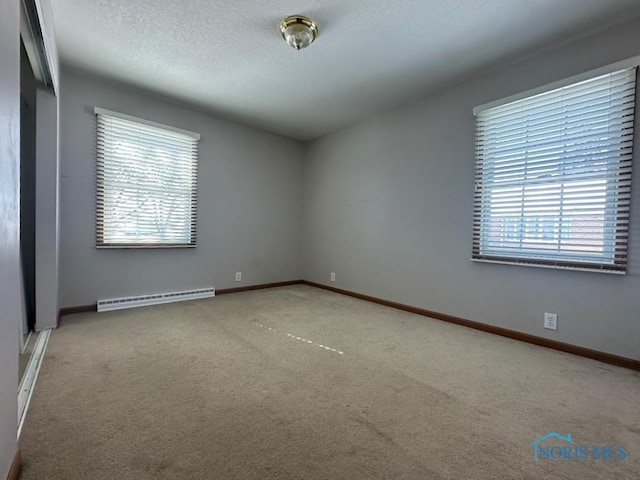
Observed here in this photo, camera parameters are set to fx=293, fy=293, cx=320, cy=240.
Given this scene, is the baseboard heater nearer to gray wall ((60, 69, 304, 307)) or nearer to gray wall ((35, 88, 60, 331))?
gray wall ((60, 69, 304, 307))

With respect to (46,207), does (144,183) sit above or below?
above

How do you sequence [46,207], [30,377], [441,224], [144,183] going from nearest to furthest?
1. [30,377]
2. [46,207]
3. [441,224]
4. [144,183]

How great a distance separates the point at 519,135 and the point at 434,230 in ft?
3.87

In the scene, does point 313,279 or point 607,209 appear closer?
point 607,209

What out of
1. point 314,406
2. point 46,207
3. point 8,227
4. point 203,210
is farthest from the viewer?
point 203,210

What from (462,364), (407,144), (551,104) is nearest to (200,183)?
(407,144)

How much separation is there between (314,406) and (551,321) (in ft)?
7.14

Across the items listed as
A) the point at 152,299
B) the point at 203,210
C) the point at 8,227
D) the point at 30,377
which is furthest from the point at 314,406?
the point at 203,210

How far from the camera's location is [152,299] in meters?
3.56

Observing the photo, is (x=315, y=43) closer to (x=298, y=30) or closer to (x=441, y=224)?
(x=298, y=30)

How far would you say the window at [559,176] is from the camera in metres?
2.16

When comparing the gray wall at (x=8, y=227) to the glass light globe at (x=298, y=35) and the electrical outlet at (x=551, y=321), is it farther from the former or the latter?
the electrical outlet at (x=551, y=321)

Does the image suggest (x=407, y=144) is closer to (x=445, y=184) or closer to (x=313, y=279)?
(x=445, y=184)

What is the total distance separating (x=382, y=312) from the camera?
136 inches
